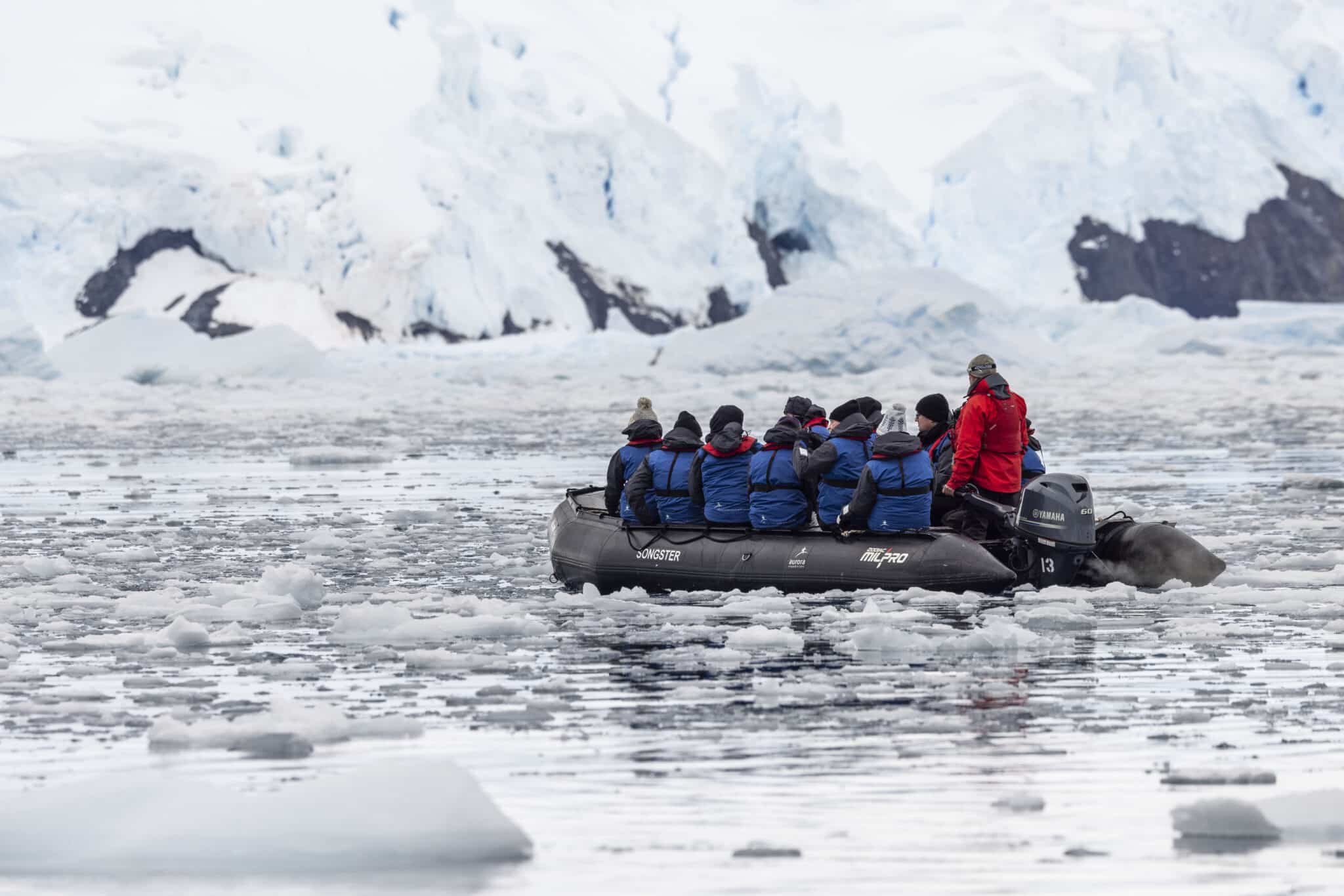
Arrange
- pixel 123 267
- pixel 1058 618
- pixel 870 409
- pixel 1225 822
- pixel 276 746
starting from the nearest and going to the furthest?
pixel 1225 822
pixel 276 746
pixel 1058 618
pixel 870 409
pixel 123 267

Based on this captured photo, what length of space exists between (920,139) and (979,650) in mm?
49162

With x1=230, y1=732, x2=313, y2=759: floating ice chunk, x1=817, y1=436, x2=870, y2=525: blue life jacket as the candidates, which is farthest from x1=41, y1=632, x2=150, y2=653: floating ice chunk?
x1=817, y1=436, x2=870, y2=525: blue life jacket

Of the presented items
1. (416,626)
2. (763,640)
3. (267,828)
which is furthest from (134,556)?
(267,828)

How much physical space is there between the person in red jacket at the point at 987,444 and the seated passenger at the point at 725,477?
1.12 meters

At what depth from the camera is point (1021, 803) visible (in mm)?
5457

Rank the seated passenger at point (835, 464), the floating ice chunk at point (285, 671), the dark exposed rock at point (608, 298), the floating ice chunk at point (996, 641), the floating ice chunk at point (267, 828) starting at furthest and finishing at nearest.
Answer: the dark exposed rock at point (608, 298) < the seated passenger at point (835, 464) < the floating ice chunk at point (996, 641) < the floating ice chunk at point (285, 671) < the floating ice chunk at point (267, 828)

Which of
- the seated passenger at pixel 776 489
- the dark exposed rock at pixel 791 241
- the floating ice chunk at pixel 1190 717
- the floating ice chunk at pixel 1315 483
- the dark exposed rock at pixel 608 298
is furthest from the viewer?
the dark exposed rock at pixel 791 241

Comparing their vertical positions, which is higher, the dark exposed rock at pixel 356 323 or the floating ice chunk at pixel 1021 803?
the dark exposed rock at pixel 356 323

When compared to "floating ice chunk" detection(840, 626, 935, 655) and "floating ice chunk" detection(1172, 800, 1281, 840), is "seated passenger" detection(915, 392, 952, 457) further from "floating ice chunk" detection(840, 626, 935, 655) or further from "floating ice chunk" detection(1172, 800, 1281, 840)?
"floating ice chunk" detection(1172, 800, 1281, 840)

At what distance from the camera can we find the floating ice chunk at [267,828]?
4.94 m

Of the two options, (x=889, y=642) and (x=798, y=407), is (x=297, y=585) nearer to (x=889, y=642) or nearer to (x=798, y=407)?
(x=798, y=407)

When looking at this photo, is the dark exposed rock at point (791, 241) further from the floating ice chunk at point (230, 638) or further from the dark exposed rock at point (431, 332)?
the floating ice chunk at point (230, 638)

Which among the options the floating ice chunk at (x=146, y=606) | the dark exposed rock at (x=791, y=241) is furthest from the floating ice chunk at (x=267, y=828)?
the dark exposed rock at (x=791, y=241)

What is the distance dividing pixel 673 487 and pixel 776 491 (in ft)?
2.08
